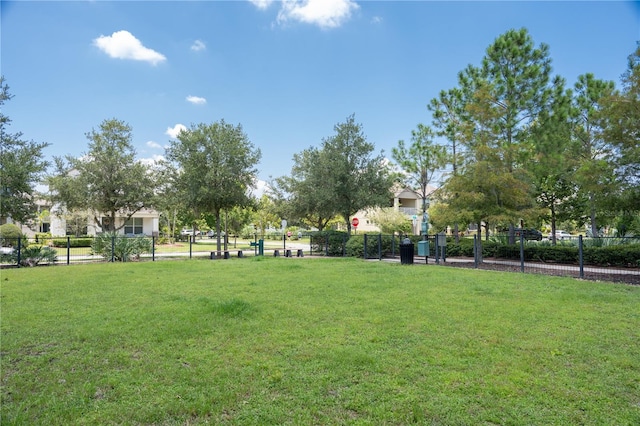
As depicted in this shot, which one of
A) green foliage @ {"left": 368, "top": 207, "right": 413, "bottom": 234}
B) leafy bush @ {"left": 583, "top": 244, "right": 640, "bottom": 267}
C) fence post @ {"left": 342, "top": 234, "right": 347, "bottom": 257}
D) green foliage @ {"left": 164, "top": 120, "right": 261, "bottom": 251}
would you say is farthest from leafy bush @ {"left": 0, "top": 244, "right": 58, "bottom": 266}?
green foliage @ {"left": 368, "top": 207, "right": 413, "bottom": 234}

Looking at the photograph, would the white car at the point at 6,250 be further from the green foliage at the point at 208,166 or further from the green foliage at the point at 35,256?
the green foliage at the point at 208,166

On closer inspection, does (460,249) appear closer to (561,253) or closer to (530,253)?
(530,253)

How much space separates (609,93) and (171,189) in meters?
20.7

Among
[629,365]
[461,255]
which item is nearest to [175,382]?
[629,365]

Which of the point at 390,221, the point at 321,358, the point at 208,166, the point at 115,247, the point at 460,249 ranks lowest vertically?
the point at 321,358

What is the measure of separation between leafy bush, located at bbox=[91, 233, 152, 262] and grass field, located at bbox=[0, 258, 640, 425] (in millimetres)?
10438

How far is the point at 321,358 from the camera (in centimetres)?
414

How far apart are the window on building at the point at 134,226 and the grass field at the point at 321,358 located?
120ft

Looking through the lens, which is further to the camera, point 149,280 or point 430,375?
point 149,280

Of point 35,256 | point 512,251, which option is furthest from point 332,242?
point 35,256

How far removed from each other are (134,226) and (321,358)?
4246cm

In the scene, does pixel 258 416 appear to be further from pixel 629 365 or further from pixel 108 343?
pixel 629 365

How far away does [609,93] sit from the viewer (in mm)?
11875

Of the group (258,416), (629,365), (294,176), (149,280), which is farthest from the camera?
(294,176)
